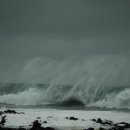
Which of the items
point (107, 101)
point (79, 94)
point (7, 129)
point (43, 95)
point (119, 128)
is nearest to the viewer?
point (7, 129)

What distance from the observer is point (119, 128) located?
709 inches

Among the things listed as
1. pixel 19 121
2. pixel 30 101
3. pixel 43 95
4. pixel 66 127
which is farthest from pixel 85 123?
pixel 43 95

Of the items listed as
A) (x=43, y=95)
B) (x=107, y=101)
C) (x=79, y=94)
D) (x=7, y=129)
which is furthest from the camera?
(x=43, y=95)

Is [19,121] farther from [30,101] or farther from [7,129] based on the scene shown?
[30,101]

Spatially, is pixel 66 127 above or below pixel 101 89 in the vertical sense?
below

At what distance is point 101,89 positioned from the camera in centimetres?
5128

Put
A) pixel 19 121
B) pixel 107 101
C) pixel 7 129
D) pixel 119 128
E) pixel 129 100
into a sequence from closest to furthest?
pixel 7 129 → pixel 119 128 → pixel 19 121 → pixel 129 100 → pixel 107 101

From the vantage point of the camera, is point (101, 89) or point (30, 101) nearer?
point (30, 101)

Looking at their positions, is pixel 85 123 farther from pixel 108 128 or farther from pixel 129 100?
pixel 129 100

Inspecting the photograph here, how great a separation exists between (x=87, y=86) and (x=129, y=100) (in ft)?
33.1

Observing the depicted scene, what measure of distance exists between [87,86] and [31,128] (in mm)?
33007

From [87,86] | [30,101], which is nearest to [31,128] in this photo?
[30,101]

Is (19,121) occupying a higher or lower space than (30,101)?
lower

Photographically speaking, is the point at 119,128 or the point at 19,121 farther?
the point at 19,121
